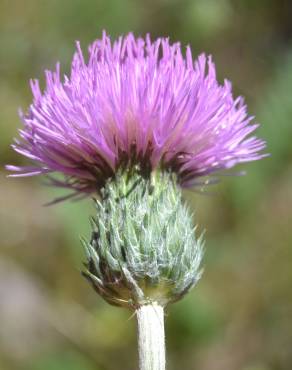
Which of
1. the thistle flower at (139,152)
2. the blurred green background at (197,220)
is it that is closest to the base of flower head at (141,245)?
the thistle flower at (139,152)

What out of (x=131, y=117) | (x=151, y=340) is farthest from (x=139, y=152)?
(x=151, y=340)

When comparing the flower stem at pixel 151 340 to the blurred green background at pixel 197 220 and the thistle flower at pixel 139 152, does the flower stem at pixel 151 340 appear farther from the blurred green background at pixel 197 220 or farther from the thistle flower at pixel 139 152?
the blurred green background at pixel 197 220

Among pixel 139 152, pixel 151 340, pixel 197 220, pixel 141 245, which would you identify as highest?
pixel 197 220

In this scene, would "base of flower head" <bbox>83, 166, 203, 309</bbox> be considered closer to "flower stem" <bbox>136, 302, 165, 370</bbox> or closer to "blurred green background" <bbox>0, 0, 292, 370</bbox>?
"flower stem" <bbox>136, 302, 165, 370</bbox>

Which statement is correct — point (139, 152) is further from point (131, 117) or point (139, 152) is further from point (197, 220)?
point (197, 220)

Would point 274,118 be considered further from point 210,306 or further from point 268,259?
point 210,306

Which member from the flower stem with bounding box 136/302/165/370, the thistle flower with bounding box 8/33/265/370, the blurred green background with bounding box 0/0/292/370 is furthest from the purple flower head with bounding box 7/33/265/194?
the blurred green background with bounding box 0/0/292/370

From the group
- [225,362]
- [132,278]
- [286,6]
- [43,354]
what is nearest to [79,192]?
[132,278]
